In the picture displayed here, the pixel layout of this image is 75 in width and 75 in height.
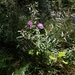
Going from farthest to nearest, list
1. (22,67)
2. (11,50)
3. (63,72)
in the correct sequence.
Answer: (11,50) → (63,72) → (22,67)

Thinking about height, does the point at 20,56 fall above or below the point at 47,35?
below

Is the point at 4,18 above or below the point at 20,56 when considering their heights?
above

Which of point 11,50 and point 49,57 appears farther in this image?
point 11,50

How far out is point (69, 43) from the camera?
14.7 ft

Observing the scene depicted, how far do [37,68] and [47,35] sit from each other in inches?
24.2

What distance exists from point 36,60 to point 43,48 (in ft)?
0.97

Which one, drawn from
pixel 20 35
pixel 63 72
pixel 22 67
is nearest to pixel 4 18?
pixel 20 35

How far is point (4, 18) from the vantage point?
4.43 metres

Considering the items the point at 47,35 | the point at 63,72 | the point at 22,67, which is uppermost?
the point at 47,35

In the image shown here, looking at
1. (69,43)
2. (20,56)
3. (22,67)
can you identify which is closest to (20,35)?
(20,56)

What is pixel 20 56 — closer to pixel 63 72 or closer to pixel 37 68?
pixel 37 68

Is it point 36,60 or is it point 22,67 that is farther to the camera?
point 36,60

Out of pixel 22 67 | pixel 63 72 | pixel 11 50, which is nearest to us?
pixel 22 67

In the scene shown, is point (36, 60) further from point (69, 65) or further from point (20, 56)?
point (69, 65)
